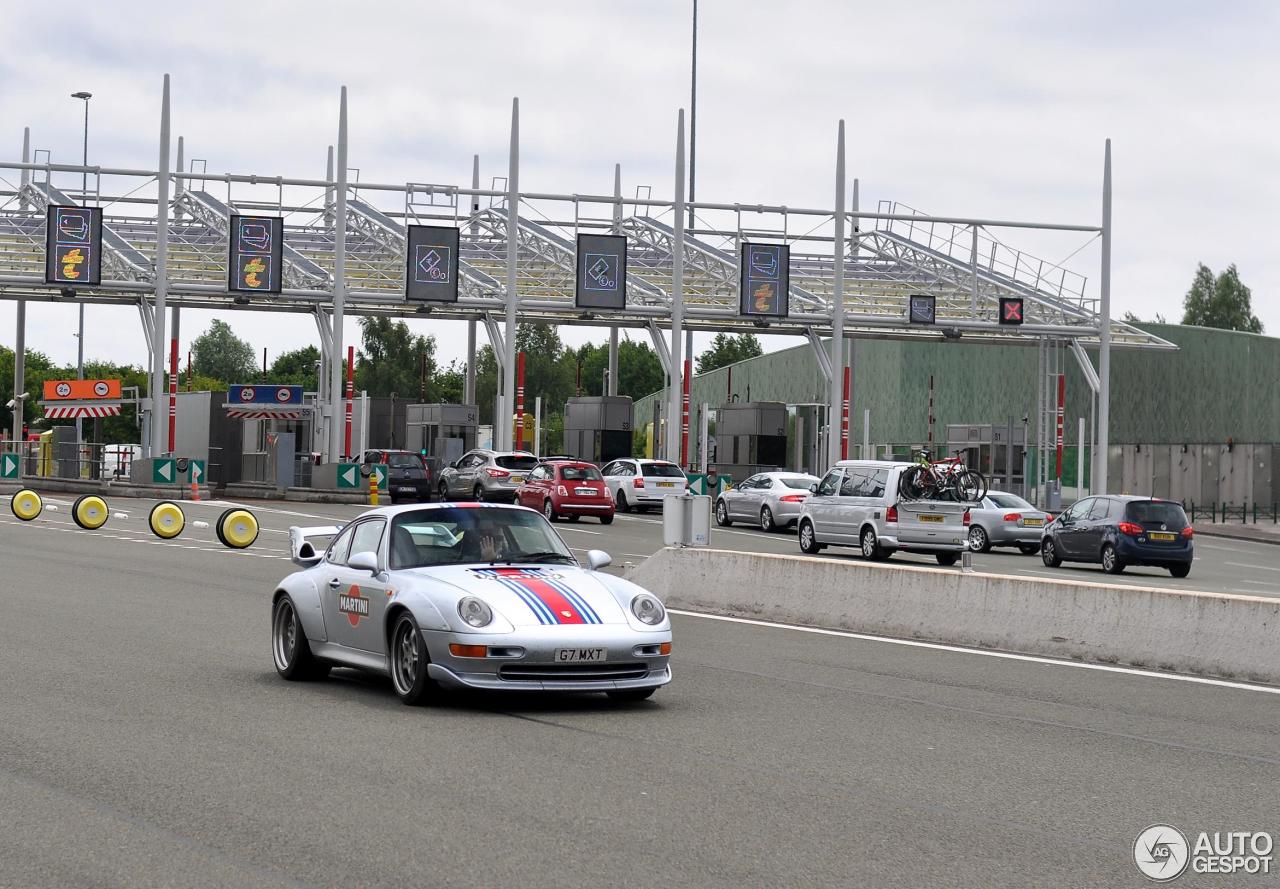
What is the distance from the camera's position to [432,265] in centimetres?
5300

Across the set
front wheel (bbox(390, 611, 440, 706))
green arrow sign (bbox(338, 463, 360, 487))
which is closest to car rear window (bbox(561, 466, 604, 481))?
green arrow sign (bbox(338, 463, 360, 487))

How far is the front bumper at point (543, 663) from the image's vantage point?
10.6 meters

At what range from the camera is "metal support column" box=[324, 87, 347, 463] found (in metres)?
52.3

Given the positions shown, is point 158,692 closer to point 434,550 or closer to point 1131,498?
point 434,550

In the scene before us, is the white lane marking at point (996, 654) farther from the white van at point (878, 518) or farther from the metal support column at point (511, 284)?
the metal support column at point (511, 284)

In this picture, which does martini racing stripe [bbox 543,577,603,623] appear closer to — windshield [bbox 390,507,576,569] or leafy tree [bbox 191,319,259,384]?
windshield [bbox 390,507,576,569]

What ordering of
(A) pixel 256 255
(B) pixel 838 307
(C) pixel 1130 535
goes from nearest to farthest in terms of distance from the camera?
1. (C) pixel 1130 535
2. (A) pixel 256 255
3. (B) pixel 838 307

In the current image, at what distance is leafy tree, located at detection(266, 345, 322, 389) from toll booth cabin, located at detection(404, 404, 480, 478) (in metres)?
87.1

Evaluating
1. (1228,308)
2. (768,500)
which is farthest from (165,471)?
(1228,308)

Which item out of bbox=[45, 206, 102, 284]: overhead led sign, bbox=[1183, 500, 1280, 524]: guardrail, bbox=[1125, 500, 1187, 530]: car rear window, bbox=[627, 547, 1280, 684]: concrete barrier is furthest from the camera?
bbox=[1183, 500, 1280, 524]: guardrail

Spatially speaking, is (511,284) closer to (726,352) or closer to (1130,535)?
(1130,535)

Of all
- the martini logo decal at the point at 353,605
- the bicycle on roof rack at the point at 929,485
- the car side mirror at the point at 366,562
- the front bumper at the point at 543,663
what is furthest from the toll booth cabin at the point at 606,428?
the front bumper at the point at 543,663

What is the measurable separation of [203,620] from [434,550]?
589 cm

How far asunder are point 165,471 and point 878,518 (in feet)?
88.8
